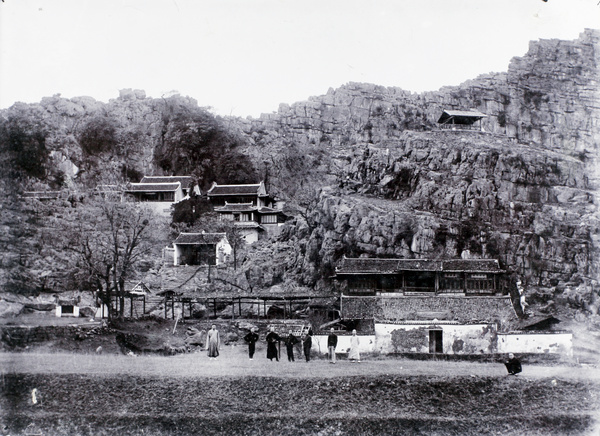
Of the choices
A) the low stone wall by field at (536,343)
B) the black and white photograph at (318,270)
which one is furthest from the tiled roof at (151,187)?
the low stone wall by field at (536,343)

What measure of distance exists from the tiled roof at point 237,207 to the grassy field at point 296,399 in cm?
369

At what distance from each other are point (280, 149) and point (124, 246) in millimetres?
4801

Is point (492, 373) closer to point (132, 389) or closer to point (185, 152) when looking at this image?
point (132, 389)

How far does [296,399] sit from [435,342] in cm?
241

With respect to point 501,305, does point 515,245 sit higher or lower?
higher

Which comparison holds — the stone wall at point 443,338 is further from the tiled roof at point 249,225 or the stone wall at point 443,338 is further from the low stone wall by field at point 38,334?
the low stone wall by field at point 38,334

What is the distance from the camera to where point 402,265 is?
9078 millimetres

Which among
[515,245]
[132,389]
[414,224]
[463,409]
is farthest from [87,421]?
[515,245]

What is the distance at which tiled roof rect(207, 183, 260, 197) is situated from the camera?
1074 cm

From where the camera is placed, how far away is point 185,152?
35.8 ft

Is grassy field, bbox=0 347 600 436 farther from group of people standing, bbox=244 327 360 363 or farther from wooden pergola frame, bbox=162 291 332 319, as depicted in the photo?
wooden pergola frame, bbox=162 291 332 319

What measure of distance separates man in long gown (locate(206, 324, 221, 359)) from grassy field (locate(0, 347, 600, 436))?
211 millimetres

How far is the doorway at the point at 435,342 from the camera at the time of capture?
7.46 metres

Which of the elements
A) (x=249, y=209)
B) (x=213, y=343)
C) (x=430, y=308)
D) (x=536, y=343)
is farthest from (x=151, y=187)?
(x=536, y=343)
